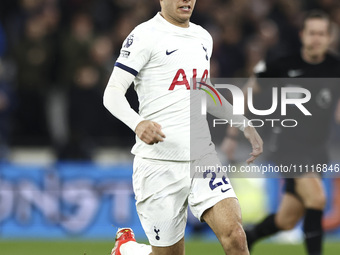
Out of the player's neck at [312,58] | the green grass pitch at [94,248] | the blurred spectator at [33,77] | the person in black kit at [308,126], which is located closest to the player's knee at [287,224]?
the person in black kit at [308,126]

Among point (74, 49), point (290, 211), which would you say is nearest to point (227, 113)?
point (290, 211)

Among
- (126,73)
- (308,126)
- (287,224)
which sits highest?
(126,73)

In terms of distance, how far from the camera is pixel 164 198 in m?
6.18

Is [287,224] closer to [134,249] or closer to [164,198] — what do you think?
[134,249]

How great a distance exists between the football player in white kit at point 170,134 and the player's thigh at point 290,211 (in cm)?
236

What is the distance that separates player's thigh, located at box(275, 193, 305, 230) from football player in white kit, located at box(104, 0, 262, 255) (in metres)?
2.36

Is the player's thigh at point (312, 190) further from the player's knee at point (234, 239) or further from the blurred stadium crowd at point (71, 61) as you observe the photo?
the blurred stadium crowd at point (71, 61)

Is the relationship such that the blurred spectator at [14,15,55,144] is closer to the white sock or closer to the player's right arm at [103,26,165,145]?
the white sock

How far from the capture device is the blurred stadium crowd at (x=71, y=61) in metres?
12.6

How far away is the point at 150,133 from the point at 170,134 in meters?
0.70

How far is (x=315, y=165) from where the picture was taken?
840 cm

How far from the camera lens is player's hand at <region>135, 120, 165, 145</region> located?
217 inches

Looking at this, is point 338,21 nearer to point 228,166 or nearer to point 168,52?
point 228,166

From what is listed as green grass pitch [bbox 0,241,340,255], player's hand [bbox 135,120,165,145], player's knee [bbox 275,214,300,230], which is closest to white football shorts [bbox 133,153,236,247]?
player's hand [bbox 135,120,165,145]
